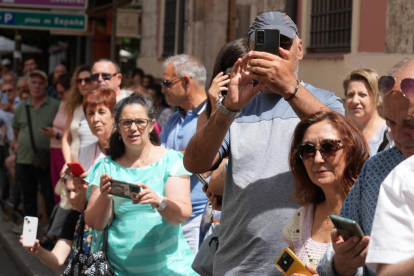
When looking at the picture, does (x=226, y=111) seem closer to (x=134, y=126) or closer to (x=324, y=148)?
(x=324, y=148)

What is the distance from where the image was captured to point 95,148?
21.4ft

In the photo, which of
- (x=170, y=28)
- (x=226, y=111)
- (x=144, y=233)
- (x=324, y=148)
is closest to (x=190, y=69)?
(x=144, y=233)

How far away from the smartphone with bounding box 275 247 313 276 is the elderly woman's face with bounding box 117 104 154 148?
2.36 meters

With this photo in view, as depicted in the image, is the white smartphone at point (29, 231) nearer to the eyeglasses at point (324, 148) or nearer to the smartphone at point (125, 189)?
the smartphone at point (125, 189)

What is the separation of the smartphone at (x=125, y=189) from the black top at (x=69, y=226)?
1585mm

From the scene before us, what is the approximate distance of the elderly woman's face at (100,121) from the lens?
21.3ft

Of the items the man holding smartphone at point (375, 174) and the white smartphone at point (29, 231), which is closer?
the man holding smartphone at point (375, 174)

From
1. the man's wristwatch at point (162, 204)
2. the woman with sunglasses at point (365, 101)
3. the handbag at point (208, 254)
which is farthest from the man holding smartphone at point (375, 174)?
the woman with sunglasses at point (365, 101)

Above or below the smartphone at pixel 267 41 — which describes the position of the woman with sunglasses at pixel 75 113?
below

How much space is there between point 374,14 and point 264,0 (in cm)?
246

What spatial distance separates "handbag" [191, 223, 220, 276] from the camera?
437 centimetres

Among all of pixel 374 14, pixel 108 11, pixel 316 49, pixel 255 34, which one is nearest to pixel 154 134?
pixel 255 34

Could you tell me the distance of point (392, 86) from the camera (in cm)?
249

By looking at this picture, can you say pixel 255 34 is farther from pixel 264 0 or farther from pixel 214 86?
pixel 264 0
